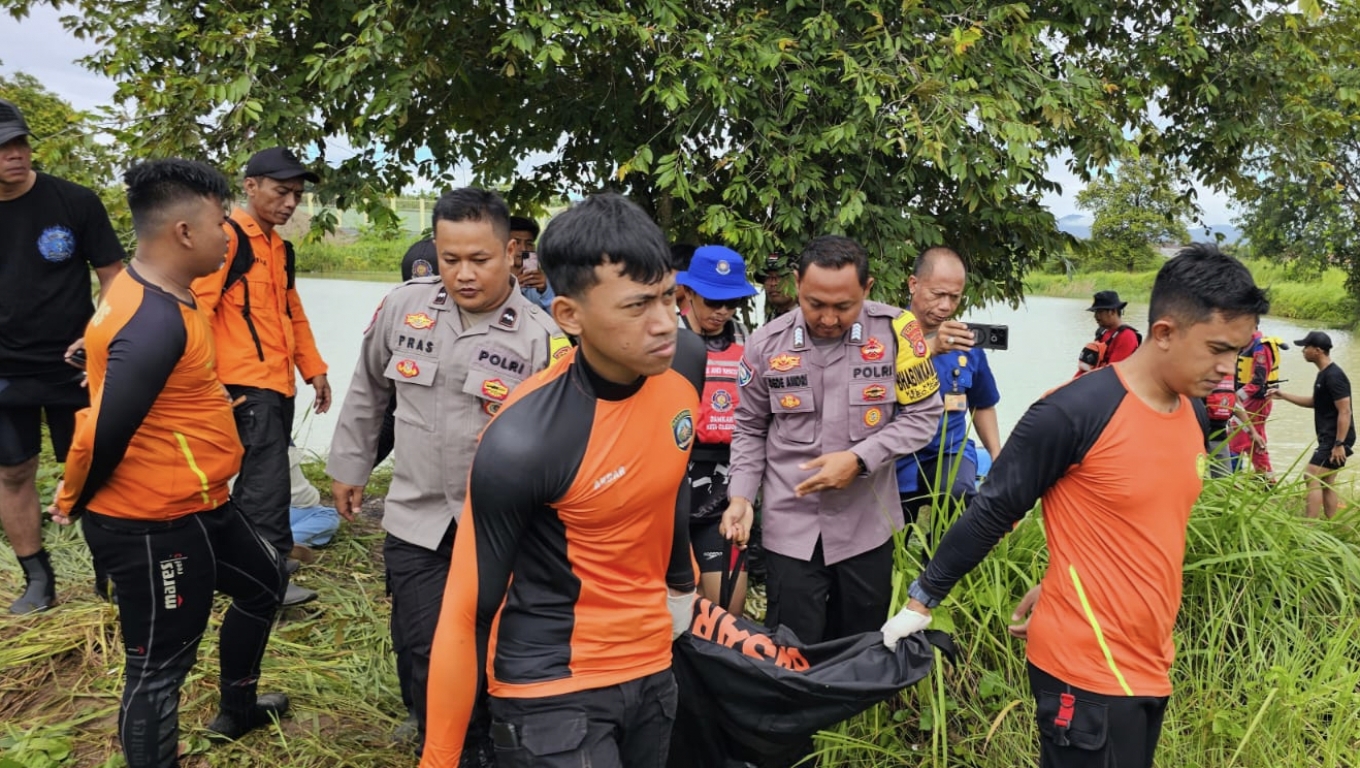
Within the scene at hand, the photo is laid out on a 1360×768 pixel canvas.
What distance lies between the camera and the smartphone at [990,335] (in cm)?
361

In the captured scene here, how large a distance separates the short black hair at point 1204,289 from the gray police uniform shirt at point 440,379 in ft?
5.38

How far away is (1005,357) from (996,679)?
899cm

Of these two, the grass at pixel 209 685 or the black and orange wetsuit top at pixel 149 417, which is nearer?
the black and orange wetsuit top at pixel 149 417

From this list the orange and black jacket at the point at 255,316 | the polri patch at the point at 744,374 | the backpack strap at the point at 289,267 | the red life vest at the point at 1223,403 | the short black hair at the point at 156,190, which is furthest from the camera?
the red life vest at the point at 1223,403

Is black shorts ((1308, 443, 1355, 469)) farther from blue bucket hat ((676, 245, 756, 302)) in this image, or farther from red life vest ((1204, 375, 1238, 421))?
blue bucket hat ((676, 245, 756, 302))

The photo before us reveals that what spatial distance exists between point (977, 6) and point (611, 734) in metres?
4.22

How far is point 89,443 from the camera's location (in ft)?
7.59

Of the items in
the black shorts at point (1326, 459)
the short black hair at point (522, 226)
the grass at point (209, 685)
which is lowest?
the grass at point (209, 685)

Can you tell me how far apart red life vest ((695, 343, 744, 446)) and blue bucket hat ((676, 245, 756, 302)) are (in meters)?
0.27

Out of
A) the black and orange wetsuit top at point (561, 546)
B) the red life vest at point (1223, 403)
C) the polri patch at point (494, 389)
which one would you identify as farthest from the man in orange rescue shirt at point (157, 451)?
the red life vest at point (1223, 403)

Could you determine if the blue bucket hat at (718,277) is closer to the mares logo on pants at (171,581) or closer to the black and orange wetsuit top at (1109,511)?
the black and orange wetsuit top at (1109,511)

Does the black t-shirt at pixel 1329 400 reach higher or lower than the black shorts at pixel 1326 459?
higher

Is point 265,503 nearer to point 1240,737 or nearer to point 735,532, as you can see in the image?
point 735,532

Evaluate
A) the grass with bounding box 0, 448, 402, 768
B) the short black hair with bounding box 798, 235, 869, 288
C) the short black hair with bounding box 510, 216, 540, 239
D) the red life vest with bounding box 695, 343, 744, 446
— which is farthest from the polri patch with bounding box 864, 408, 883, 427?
the short black hair with bounding box 510, 216, 540, 239
